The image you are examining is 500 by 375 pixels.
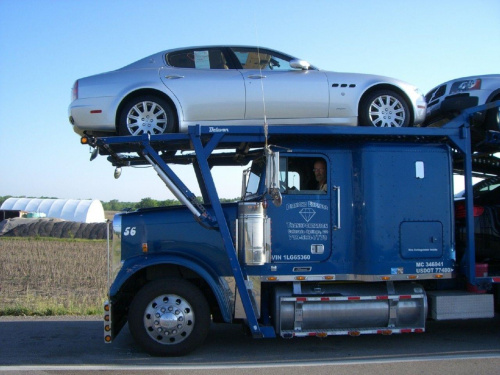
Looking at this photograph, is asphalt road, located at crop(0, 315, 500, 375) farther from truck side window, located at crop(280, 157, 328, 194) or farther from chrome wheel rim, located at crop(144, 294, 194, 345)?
truck side window, located at crop(280, 157, 328, 194)

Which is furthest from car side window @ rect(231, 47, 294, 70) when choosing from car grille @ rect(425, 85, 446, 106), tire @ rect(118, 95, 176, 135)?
car grille @ rect(425, 85, 446, 106)

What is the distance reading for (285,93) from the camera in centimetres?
722

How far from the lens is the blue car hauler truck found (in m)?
6.54

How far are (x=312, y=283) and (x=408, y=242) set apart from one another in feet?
4.25

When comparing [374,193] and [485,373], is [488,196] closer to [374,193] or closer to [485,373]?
[374,193]

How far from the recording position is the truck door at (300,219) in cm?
680

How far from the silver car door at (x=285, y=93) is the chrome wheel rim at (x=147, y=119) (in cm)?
110

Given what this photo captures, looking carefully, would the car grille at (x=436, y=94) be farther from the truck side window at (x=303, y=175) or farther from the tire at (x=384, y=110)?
the truck side window at (x=303, y=175)

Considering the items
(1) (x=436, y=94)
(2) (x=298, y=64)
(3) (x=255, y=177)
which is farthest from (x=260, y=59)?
(1) (x=436, y=94)

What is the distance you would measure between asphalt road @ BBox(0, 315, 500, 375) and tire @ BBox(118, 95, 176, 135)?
280cm

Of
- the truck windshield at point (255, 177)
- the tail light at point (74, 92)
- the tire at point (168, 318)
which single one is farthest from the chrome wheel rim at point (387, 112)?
the tail light at point (74, 92)

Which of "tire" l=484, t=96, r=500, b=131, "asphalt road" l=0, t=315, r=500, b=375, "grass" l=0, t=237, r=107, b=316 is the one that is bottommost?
"asphalt road" l=0, t=315, r=500, b=375

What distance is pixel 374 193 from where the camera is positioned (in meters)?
6.86

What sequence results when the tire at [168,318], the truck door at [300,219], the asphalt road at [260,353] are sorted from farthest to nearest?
the truck door at [300,219] → the tire at [168,318] → the asphalt road at [260,353]
